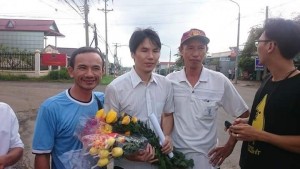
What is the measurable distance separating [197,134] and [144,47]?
2.84 ft

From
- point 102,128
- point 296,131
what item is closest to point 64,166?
point 102,128

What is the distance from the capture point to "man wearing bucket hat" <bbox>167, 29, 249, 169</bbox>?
9.47 ft

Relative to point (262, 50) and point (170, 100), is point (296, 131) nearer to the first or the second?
point (262, 50)

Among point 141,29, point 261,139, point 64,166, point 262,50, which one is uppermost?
point 141,29

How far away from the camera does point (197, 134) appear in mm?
2889

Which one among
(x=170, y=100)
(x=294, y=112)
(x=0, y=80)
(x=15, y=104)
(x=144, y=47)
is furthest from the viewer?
(x=0, y=80)

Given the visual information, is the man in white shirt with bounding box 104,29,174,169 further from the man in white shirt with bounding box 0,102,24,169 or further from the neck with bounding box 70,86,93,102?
the man in white shirt with bounding box 0,102,24,169

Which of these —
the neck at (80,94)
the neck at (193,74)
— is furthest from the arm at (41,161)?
the neck at (193,74)

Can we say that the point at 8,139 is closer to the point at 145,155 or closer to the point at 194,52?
the point at 145,155

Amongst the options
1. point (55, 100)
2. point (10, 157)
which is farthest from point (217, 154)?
point (10, 157)

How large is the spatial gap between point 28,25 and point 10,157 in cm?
5114

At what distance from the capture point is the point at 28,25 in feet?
164

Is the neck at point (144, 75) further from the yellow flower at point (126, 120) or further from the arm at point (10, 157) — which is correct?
the arm at point (10, 157)

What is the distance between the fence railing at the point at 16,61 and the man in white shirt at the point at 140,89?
85.4 feet
